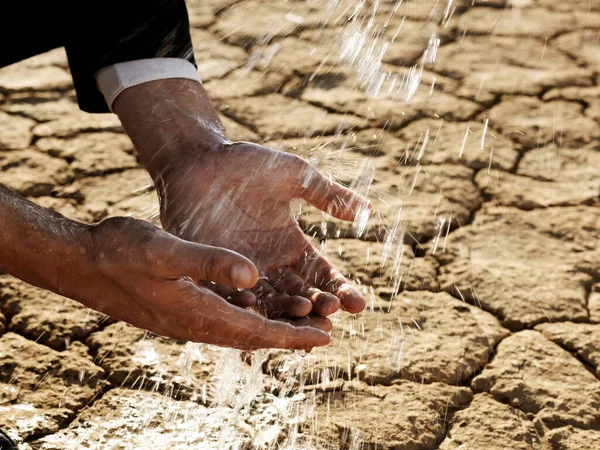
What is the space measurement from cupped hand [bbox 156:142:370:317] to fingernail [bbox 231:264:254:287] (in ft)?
1.39

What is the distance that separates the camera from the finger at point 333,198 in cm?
182

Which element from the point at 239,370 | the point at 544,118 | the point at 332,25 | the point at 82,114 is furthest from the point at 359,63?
the point at 239,370

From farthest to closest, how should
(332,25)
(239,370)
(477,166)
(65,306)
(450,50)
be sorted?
1. (332,25)
2. (450,50)
3. (477,166)
4. (65,306)
5. (239,370)

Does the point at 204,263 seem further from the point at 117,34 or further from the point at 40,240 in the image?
the point at 117,34

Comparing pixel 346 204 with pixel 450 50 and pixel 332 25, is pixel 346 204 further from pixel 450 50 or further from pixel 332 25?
pixel 332 25

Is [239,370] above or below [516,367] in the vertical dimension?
above

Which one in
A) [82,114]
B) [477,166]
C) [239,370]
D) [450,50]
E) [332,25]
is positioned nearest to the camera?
[239,370]

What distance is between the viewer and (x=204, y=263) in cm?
142

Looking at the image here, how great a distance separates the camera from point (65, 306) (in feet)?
7.32

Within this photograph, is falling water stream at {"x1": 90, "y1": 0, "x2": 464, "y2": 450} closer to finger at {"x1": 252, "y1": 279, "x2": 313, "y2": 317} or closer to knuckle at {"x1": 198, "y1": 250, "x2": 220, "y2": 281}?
finger at {"x1": 252, "y1": 279, "x2": 313, "y2": 317}

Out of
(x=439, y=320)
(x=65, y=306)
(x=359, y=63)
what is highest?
(x=65, y=306)

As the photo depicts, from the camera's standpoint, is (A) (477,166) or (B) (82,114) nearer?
(A) (477,166)

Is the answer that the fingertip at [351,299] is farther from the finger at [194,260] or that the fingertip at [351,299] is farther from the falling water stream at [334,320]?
the finger at [194,260]

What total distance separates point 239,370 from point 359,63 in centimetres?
239
